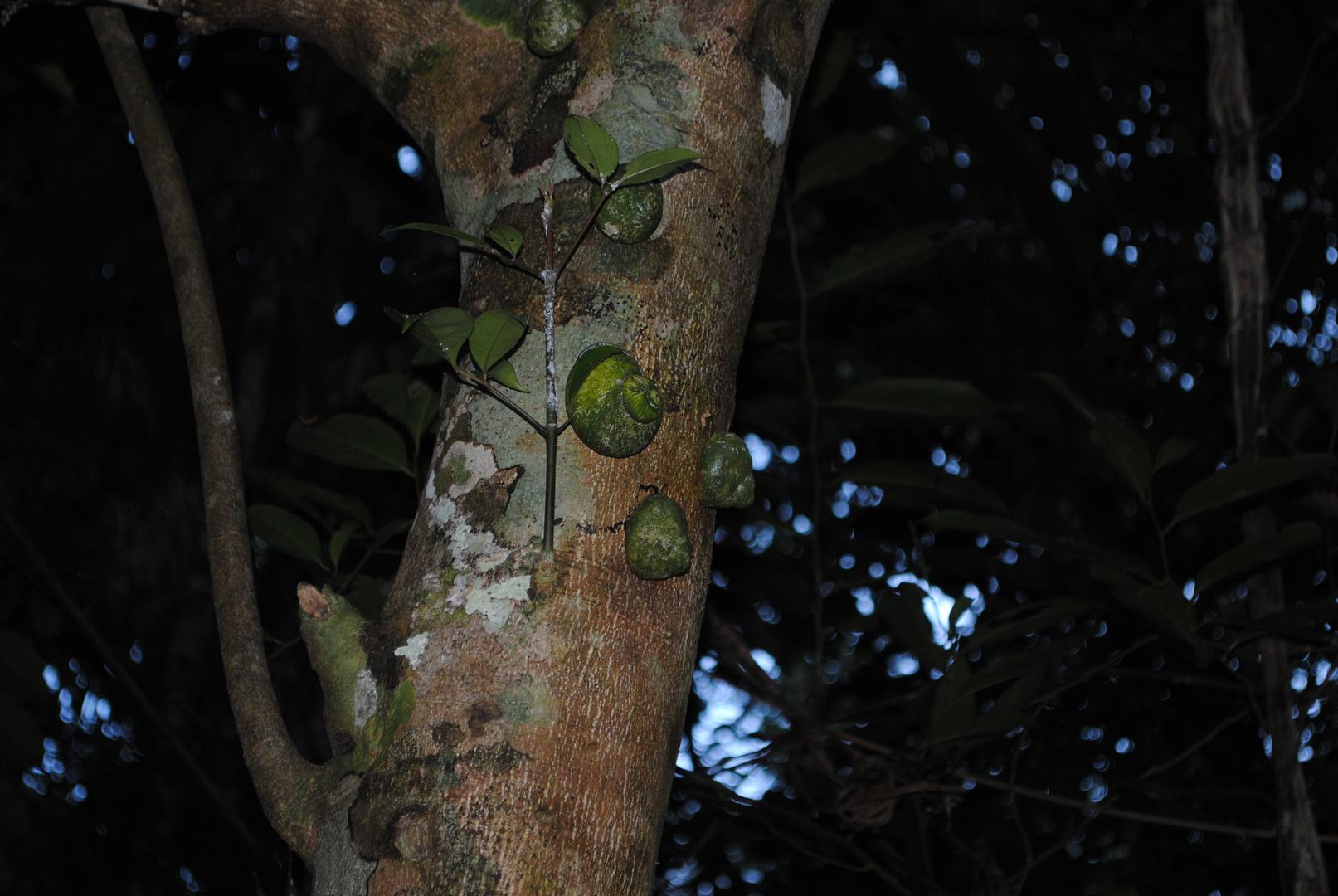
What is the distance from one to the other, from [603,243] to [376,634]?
1.25 ft

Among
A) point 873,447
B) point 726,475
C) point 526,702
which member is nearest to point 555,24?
point 726,475

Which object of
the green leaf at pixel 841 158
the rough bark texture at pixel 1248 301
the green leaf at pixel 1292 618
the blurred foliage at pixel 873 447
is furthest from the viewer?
the green leaf at pixel 841 158

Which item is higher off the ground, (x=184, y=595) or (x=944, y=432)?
(x=944, y=432)

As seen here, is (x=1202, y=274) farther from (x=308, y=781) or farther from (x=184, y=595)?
(x=184, y=595)

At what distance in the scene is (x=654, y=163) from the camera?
0.80 meters

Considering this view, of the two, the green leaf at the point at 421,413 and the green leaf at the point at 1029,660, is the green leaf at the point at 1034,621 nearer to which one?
the green leaf at the point at 1029,660

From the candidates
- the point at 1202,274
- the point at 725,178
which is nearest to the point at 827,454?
the point at 1202,274

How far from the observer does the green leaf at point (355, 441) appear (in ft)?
4.88

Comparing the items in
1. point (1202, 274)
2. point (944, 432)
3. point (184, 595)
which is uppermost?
point (1202, 274)

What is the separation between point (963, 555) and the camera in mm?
2742

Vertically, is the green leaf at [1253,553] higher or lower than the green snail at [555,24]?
lower

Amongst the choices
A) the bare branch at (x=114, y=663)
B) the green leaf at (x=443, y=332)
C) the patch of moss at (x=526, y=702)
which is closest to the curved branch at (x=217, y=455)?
the patch of moss at (x=526, y=702)

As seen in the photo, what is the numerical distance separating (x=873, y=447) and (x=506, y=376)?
272 cm

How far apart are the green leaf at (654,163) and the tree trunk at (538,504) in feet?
0.25
